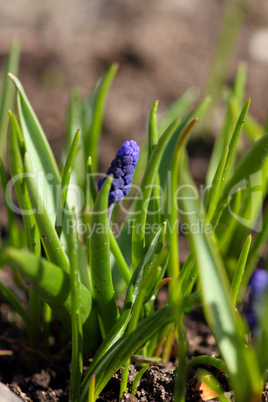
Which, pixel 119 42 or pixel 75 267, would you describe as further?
pixel 119 42

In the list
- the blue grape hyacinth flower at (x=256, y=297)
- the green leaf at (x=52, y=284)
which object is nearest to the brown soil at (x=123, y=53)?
the green leaf at (x=52, y=284)

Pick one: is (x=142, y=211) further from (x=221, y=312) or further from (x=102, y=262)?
(x=221, y=312)

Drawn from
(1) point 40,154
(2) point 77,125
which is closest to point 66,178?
(1) point 40,154

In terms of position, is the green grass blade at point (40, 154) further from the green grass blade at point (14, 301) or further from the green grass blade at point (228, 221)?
the green grass blade at point (228, 221)

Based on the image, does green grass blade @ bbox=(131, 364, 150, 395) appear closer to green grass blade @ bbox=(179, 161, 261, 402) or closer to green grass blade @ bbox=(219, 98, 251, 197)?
green grass blade @ bbox=(179, 161, 261, 402)

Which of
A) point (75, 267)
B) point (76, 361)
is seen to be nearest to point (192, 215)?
point (75, 267)

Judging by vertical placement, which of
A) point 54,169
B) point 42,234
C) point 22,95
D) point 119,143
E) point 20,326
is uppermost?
point 119,143

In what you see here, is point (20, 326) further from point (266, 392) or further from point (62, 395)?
point (266, 392)

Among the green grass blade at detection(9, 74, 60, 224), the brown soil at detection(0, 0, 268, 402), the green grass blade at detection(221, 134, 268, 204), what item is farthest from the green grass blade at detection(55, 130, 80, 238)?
the brown soil at detection(0, 0, 268, 402)
